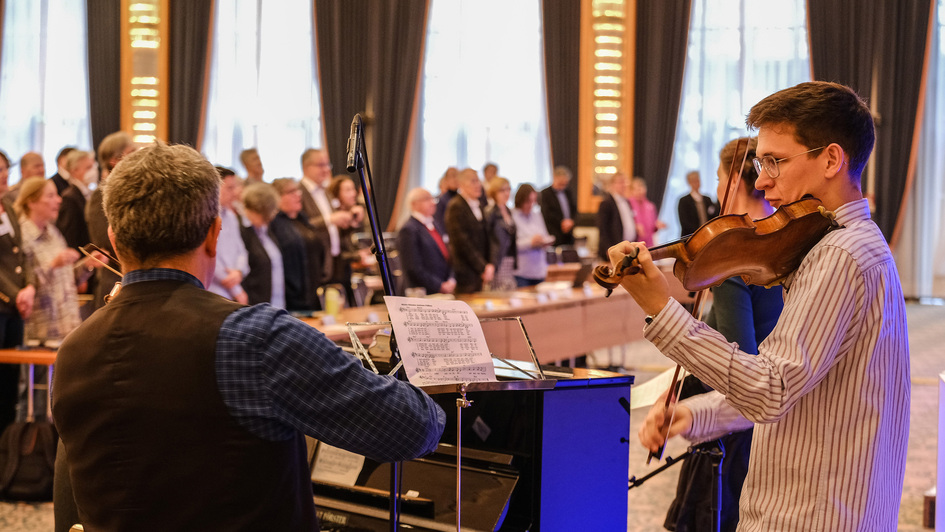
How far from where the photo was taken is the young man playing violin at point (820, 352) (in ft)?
4.60

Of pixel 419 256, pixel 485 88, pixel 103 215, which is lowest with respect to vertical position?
pixel 419 256

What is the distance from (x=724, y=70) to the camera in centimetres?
1219

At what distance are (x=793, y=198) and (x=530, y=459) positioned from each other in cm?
100

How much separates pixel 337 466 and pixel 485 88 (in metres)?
10.6

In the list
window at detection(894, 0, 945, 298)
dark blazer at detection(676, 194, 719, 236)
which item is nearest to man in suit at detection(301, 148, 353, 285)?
dark blazer at detection(676, 194, 719, 236)

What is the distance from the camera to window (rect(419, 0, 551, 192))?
1257 cm

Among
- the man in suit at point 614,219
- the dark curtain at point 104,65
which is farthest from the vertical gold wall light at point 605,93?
the dark curtain at point 104,65

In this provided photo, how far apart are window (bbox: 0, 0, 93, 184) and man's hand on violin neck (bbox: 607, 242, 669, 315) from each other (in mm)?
12743

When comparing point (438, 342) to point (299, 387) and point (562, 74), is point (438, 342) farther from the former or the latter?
point (562, 74)

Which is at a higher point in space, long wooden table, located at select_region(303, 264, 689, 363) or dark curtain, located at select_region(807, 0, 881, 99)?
dark curtain, located at select_region(807, 0, 881, 99)

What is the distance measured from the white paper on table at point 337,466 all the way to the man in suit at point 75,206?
390cm

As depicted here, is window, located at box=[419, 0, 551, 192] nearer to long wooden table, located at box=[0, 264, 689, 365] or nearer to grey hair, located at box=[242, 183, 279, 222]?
long wooden table, located at box=[0, 264, 689, 365]

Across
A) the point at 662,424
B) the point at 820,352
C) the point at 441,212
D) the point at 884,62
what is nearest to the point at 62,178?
the point at 441,212

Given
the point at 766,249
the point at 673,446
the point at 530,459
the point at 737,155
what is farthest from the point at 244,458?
the point at 673,446
